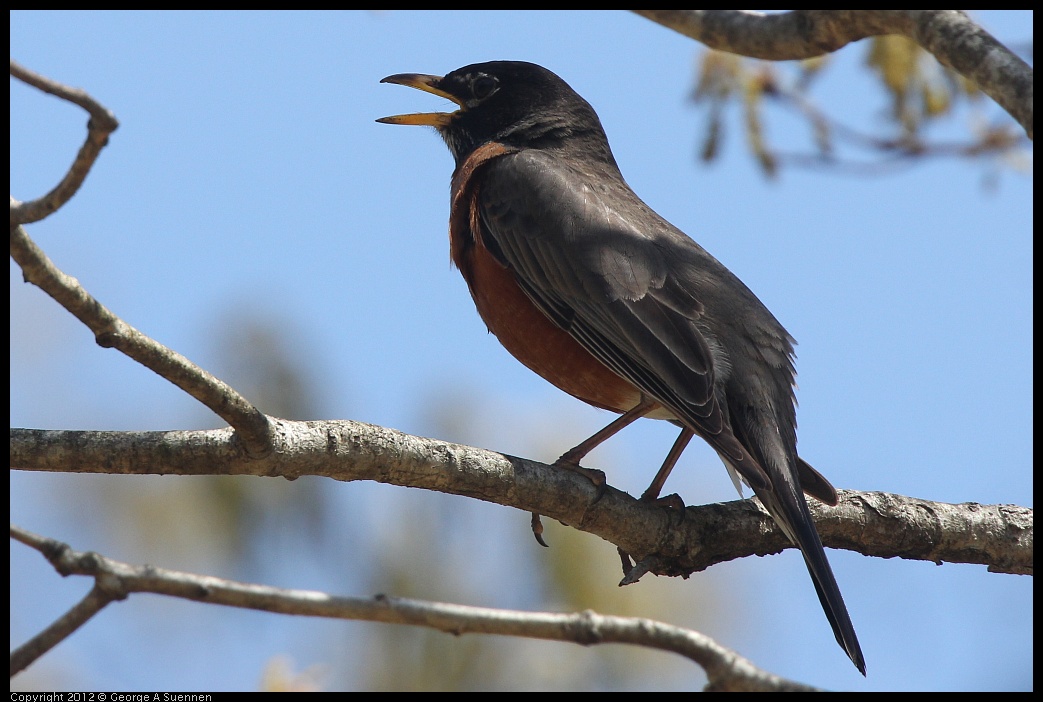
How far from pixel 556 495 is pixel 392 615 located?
3.88 ft

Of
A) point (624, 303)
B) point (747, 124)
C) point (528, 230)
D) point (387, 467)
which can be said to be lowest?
point (387, 467)

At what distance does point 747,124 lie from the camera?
6.25m

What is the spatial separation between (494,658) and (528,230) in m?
2.67

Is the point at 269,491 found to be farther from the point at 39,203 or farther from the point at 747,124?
the point at 39,203

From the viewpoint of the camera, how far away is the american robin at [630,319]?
14.5 feet

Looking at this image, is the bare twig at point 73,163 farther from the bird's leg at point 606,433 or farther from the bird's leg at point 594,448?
the bird's leg at point 606,433

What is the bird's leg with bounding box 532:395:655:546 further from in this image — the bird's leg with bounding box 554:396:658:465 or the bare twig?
the bare twig

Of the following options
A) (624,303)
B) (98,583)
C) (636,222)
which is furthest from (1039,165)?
(98,583)

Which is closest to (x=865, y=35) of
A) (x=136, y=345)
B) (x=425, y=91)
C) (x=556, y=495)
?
(x=556, y=495)

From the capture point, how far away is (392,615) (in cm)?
288

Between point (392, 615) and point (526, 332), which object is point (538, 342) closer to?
point (526, 332)

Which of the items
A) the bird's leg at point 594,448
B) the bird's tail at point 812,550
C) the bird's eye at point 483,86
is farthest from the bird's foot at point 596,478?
the bird's eye at point 483,86

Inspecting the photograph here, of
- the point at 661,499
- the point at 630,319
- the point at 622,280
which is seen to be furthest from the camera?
the point at 622,280

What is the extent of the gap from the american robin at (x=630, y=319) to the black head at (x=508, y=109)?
341 mm
